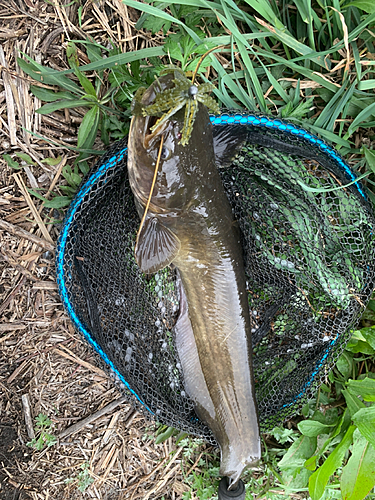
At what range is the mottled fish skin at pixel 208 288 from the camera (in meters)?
1.93

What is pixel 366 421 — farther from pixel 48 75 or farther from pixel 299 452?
pixel 48 75

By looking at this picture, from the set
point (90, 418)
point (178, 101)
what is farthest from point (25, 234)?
point (178, 101)

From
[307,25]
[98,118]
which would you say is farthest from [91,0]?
[307,25]

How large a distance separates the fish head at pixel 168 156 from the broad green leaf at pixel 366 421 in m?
1.73

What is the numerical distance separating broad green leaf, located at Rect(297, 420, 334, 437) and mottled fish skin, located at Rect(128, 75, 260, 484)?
1.38ft

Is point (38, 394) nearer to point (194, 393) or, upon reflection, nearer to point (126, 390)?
point (126, 390)

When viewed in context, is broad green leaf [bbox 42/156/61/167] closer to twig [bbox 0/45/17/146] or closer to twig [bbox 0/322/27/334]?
twig [bbox 0/45/17/146]

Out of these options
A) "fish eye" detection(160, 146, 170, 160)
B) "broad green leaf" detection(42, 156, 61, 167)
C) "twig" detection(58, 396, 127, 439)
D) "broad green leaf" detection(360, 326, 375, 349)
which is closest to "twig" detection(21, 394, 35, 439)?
"twig" detection(58, 396, 127, 439)

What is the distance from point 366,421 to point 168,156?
205 centimetres

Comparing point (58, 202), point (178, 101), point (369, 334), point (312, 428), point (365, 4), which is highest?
point (365, 4)

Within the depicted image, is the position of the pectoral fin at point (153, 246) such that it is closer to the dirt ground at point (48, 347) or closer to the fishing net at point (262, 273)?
the fishing net at point (262, 273)

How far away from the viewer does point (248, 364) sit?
2.38 meters

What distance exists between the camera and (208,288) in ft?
7.59

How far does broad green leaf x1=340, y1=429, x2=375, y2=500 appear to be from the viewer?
2424 millimetres
